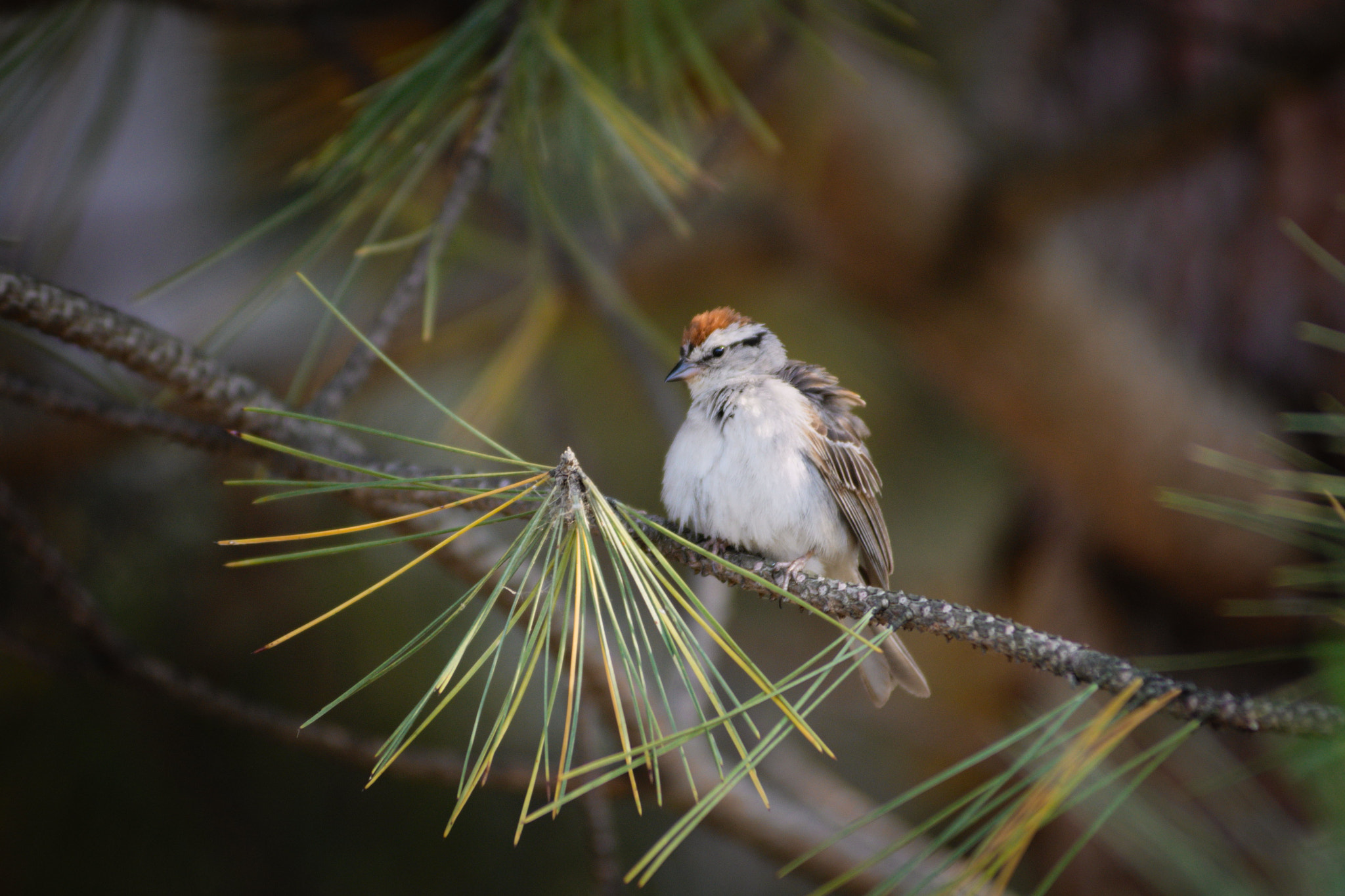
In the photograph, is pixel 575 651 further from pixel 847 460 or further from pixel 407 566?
pixel 847 460

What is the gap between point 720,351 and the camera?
1.26 m

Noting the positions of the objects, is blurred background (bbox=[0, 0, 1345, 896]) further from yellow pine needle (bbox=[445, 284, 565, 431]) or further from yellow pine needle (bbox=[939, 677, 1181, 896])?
yellow pine needle (bbox=[939, 677, 1181, 896])

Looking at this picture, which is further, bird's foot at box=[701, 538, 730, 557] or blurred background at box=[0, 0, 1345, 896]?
blurred background at box=[0, 0, 1345, 896]

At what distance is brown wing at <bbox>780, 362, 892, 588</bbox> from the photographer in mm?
1164

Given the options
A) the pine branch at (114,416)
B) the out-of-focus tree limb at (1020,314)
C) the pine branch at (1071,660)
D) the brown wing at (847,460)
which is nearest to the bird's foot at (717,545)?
the brown wing at (847,460)

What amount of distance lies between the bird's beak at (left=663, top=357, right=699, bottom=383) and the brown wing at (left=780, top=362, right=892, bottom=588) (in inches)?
5.5

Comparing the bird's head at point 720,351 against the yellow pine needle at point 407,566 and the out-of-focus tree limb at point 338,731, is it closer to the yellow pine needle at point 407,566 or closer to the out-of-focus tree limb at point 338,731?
the out-of-focus tree limb at point 338,731

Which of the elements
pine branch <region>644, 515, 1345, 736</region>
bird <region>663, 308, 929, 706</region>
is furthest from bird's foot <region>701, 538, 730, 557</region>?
pine branch <region>644, 515, 1345, 736</region>

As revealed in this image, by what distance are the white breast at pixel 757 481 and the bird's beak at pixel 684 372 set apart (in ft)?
0.29

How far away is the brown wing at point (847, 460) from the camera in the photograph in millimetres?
1164

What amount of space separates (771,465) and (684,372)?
0.23m

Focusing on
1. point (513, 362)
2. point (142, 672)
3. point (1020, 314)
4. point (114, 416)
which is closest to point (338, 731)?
point (142, 672)

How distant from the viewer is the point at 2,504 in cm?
100

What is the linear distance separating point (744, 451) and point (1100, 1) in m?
1.71
